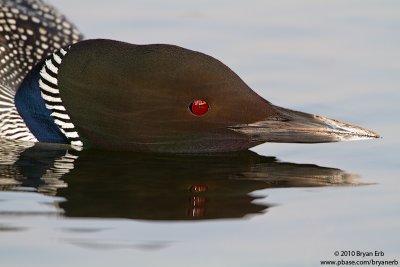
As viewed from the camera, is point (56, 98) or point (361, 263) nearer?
point (361, 263)

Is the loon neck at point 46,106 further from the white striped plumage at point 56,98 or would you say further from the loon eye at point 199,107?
the loon eye at point 199,107

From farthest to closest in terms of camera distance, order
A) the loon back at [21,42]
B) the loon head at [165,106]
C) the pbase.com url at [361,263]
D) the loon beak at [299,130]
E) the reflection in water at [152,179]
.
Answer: the loon back at [21,42]
the loon beak at [299,130]
the loon head at [165,106]
the reflection in water at [152,179]
the pbase.com url at [361,263]

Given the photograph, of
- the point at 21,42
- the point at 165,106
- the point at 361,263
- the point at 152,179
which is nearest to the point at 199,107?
the point at 165,106

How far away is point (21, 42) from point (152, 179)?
74.9 inches

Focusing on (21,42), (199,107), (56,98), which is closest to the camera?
(199,107)

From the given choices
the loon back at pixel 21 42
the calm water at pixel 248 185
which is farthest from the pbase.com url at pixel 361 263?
the loon back at pixel 21 42

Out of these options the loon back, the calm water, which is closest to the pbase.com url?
the calm water

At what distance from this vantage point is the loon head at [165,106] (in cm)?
770

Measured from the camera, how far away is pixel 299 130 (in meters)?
7.85

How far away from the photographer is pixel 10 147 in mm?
8234

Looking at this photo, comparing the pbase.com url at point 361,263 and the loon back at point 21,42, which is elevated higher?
the loon back at point 21,42

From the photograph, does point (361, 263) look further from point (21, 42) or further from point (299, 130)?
point (21, 42)

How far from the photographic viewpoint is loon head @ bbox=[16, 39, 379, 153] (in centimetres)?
770

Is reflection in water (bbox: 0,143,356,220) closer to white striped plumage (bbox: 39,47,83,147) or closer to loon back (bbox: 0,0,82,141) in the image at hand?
white striped plumage (bbox: 39,47,83,147)
